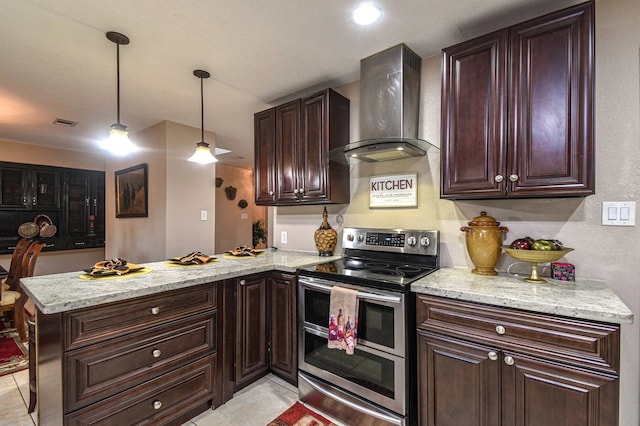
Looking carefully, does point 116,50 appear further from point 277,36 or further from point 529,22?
point 529,22

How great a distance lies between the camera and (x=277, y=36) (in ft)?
6.32

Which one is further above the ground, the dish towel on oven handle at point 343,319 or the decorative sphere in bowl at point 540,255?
the decorative sphere in bowl at point 540,255

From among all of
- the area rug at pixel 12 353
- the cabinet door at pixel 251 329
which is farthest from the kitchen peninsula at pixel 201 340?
the area rug at pixel 12 353

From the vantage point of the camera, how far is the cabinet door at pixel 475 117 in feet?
5.40

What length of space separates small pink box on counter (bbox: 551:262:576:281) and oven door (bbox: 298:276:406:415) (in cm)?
89

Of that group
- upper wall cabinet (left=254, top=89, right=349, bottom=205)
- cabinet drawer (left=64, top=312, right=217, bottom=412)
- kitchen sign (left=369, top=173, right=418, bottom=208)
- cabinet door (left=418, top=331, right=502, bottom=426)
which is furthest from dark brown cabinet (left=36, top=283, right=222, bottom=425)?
kitchen sign (left=369, top=173, right=418, bottom=208)

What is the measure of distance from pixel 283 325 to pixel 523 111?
1992 millimetres

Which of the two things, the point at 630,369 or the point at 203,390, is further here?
the point at 203,390

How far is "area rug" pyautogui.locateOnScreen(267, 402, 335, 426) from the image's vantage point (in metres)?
1.78

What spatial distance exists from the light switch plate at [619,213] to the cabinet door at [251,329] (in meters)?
2.10

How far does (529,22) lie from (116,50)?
8.54ft

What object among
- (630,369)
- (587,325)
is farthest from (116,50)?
(630,369)

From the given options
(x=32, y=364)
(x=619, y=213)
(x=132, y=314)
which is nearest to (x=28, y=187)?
(x=32, y=364)

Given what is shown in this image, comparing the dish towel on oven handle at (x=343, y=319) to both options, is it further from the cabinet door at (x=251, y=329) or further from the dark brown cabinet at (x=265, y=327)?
the cabinet door at (x=251, y=329)
